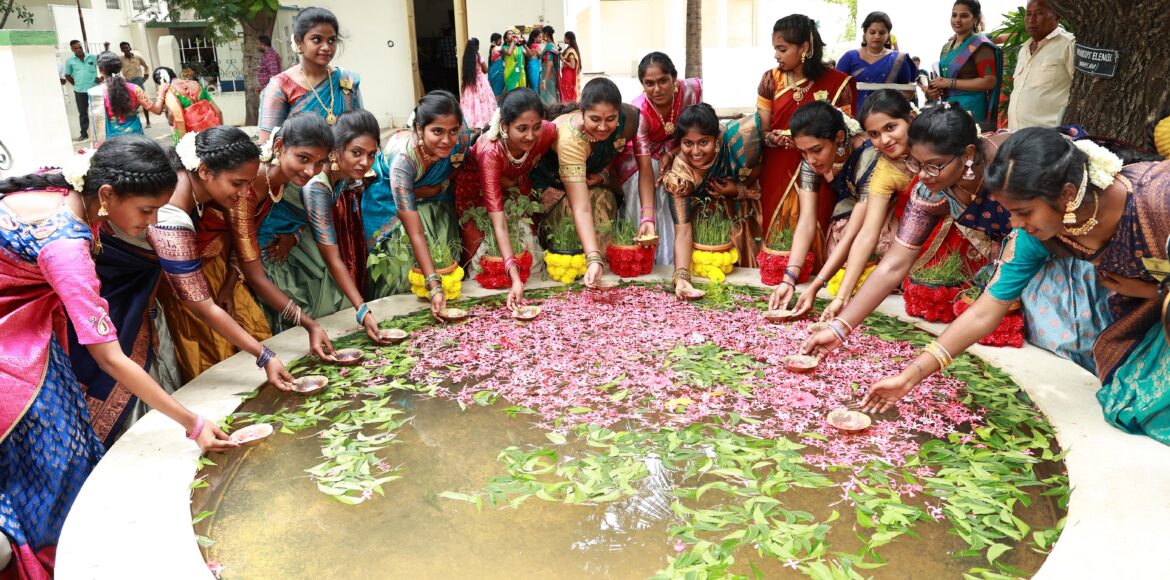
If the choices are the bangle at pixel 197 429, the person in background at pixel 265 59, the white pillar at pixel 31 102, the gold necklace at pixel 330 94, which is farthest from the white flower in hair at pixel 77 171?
the person in background at pixel 265 59

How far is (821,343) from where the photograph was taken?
3.13 metres

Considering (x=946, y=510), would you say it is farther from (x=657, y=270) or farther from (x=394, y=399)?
(x=657, y=270)

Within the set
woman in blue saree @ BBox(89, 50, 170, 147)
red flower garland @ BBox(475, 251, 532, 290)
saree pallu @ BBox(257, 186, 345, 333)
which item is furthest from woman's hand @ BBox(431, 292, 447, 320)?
woman in blue saree @ BBox(89, 50, 170, 147)

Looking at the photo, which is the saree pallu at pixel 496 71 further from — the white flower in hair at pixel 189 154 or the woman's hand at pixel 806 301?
the white flower in hair at pixel 189 154

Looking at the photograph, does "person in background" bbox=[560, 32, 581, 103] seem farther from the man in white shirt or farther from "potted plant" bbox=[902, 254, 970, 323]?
"potted plant" bbox=[902, 254, 970, 323]

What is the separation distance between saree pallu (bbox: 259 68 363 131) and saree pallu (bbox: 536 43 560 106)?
495 cm

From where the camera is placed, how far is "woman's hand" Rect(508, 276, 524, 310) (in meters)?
3.82

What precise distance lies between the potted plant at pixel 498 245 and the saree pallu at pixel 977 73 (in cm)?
→ 353

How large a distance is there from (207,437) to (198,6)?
11.9 m

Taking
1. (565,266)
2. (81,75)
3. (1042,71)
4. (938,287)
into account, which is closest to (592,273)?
(565,266)

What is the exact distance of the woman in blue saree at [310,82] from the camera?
4.06 m

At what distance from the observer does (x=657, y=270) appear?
4.54 metres

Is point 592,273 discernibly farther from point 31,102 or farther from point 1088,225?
point 31,102

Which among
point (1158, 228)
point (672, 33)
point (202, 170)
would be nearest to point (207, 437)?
point (202, 170)
